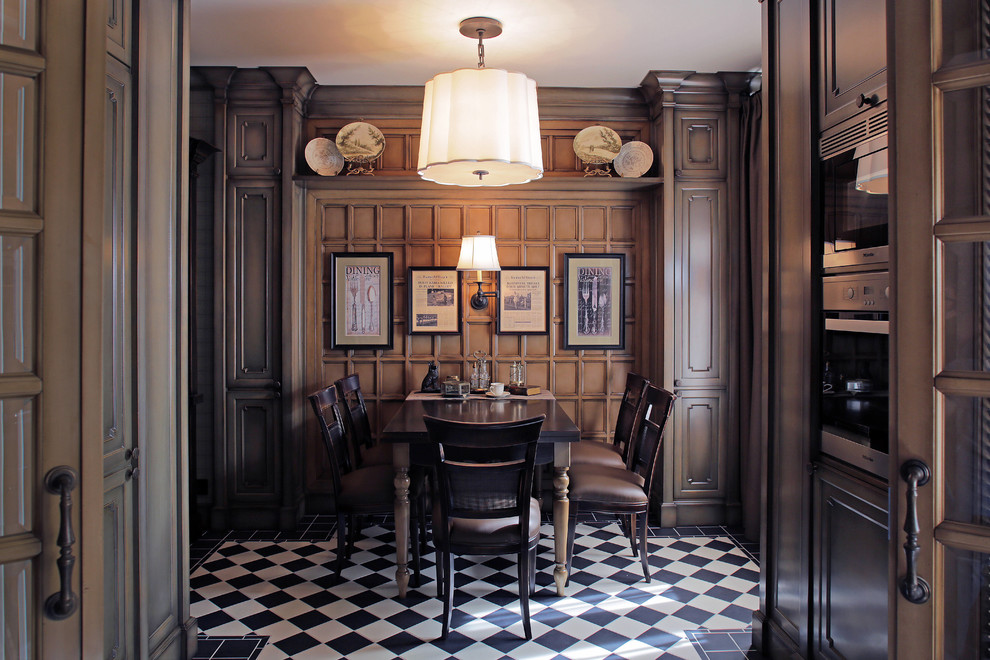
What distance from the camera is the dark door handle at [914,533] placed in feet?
4.45

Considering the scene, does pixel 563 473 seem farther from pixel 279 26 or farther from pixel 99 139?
pixel 279 26

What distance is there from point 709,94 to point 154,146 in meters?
3.47

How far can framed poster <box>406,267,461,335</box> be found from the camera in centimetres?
450

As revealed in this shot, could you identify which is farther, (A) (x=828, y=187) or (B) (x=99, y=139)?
(A) (x=828, y=187)

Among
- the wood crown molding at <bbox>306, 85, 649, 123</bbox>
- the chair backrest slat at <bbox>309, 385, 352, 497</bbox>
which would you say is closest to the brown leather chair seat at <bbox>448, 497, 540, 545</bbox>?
the chair backrest slat at <bbox>309, 385, 352, 497</bbox>

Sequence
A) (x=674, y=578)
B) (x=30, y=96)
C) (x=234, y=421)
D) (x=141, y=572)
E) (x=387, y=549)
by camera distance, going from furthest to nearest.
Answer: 1. (x=234, y=421)
2. (x=387, y=549)
3. (x=674, y=578)
4. (x=141, y=572)
5. (x=30, y=96)

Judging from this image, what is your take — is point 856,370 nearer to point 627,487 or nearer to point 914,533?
point 914,533

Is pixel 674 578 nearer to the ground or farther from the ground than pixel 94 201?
nearer to the ground

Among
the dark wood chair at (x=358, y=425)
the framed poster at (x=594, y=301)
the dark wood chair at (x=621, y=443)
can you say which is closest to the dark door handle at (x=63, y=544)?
the dark wood chair at (x=358, y=425)

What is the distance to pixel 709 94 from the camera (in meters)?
4.22

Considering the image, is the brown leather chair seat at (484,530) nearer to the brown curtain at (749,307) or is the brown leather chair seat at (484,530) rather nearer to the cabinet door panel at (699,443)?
the cabinet door panel at (699,443)

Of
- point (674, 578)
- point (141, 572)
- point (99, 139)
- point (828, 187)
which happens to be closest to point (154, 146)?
point (99, 139)

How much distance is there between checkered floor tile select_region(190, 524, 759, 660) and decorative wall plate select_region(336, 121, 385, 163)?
259 cm

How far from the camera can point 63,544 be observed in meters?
1.26
